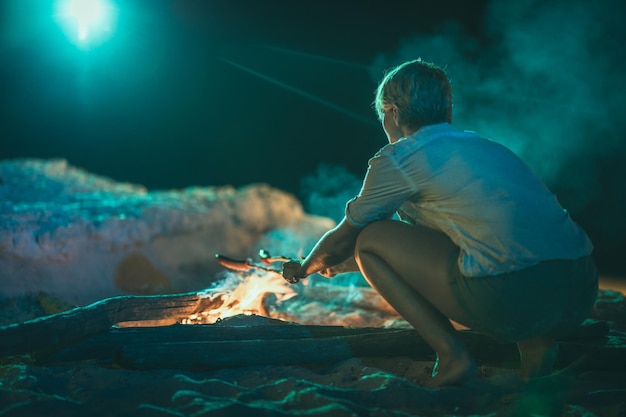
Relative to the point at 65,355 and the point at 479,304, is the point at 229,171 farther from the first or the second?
the point at 479,304

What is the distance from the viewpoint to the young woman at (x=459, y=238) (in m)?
2.01

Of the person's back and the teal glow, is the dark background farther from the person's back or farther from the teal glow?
the person's back

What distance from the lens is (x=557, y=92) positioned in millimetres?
7141

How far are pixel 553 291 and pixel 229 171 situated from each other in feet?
24.8

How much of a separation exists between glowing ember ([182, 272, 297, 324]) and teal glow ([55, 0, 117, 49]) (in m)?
5.63

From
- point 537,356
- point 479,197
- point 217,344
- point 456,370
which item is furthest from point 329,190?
point 479,197

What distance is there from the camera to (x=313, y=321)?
13.6 feet

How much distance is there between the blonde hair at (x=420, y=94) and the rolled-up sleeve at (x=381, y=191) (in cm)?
23

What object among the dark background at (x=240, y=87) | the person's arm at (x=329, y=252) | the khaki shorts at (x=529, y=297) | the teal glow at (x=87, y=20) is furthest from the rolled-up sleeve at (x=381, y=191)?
the teal glow at (x=87, y=20)

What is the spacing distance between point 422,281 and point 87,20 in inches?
318

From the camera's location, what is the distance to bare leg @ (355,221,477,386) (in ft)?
7.23

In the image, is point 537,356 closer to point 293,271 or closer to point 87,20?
point 293,271

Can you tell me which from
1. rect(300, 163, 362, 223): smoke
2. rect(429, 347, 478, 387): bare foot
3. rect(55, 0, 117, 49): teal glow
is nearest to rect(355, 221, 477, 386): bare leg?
rect(429, 347, 478, 387): bare foot

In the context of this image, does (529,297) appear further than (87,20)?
No
